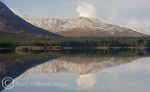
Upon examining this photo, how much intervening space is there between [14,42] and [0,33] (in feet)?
197

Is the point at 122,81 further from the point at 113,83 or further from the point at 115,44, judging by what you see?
the point at 115,44

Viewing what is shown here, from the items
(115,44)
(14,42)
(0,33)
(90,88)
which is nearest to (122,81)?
(90,88)

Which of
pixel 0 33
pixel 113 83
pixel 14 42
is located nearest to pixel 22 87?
pixel 113 83

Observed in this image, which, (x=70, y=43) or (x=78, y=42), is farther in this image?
(x=78, y=42)

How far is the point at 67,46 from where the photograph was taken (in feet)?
496

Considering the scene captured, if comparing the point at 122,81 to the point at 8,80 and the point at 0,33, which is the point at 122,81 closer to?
the point at 8,80

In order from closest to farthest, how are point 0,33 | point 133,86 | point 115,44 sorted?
point 133,86
point 115,44
point 0,33

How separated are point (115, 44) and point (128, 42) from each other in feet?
20.5

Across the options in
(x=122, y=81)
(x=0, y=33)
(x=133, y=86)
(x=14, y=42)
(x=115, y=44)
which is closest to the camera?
(x=133, y=86)

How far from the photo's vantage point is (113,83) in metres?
36.3

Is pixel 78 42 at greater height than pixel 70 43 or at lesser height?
greater

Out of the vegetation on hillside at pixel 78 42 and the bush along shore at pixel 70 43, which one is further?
the vegetation on hillside at pixel 78 42

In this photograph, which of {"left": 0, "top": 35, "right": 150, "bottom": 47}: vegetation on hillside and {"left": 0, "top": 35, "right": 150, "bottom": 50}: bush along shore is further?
{"left": 0, "top": 35, "right": 150, "bottom": 47}: vegetation on hillside

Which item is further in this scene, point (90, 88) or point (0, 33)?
point (0, 33)
